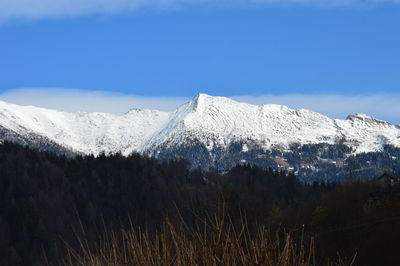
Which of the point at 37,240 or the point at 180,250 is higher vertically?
the point at 180,250

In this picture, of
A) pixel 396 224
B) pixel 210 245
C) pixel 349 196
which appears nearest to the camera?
pixel 210 245

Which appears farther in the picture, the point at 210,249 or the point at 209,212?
→ the point at 209,212

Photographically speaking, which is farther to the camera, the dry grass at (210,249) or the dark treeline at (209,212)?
the dark treeline at (209,212)

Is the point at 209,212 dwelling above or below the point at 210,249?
below

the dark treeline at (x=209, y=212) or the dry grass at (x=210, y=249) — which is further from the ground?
the dry grass at (x=210, y=249)

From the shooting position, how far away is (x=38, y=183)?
19838 centimetres

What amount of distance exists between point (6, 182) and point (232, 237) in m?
184

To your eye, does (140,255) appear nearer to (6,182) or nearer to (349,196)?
(349,196)

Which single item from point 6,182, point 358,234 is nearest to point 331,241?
point 358,234

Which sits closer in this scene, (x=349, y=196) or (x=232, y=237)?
(x=232, y=237)

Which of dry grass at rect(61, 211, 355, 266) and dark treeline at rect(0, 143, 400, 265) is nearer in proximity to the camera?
dry grass at rect(61, 211, 355, 266)

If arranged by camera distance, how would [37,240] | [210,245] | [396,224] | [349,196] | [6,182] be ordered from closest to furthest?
[210,245] < [396,224] < [349,196] < [37,240] < [6,182]

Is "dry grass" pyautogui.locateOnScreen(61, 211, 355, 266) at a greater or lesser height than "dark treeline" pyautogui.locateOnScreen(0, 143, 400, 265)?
greater

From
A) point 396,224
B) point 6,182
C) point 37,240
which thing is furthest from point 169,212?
point 6,182
